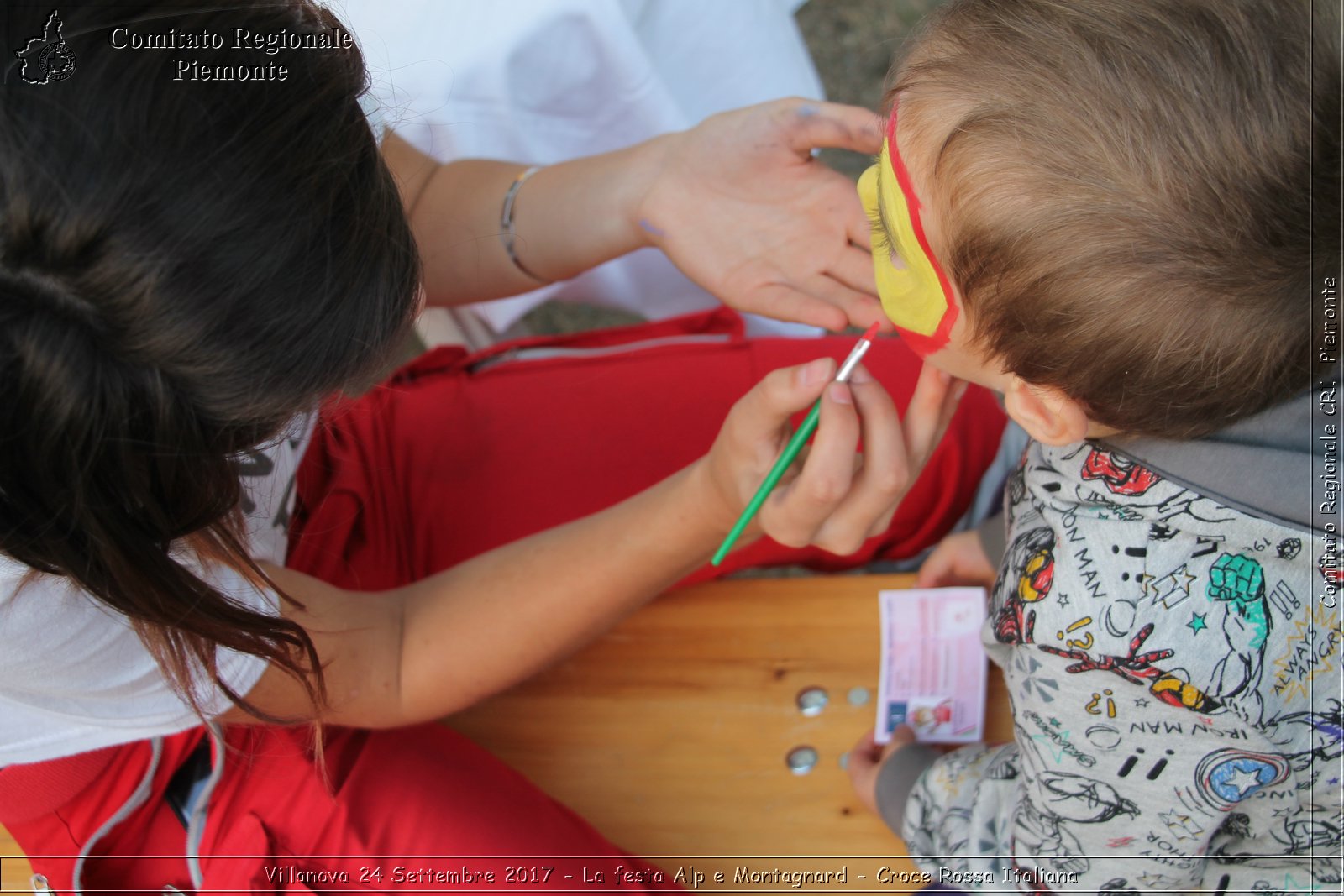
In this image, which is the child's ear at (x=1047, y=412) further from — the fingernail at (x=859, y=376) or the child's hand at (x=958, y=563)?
the child's hand at (x=958, y=563)

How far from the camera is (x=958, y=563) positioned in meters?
1.23

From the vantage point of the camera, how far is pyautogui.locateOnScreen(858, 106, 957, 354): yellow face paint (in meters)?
Result: 0.86

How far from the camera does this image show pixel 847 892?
1.11m

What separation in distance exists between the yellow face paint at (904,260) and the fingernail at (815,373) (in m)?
0.11

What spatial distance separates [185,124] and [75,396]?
0.58 feet

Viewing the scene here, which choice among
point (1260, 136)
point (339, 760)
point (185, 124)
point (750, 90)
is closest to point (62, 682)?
point (339, 760)

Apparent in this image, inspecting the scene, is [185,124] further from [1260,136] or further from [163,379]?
[1260,136]

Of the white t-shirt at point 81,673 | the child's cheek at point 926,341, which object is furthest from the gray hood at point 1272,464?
the white t-shirt at point 81,673

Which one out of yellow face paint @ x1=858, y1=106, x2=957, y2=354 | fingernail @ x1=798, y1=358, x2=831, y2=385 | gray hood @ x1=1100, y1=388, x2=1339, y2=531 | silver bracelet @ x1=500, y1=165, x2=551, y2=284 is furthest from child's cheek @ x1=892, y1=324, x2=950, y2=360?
silver bracelet @ x1=500, y1=165, x2=551, y2=284

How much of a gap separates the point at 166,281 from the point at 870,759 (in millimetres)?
924

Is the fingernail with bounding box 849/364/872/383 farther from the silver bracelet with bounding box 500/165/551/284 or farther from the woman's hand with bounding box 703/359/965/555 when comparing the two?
the silver bracelet with bounding box 500/165/551/284

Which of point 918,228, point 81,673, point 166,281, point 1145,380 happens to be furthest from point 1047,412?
point 81,673

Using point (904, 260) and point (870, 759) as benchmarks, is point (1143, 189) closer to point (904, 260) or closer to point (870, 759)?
point (904, 260)

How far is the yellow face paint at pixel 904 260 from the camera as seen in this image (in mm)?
856
